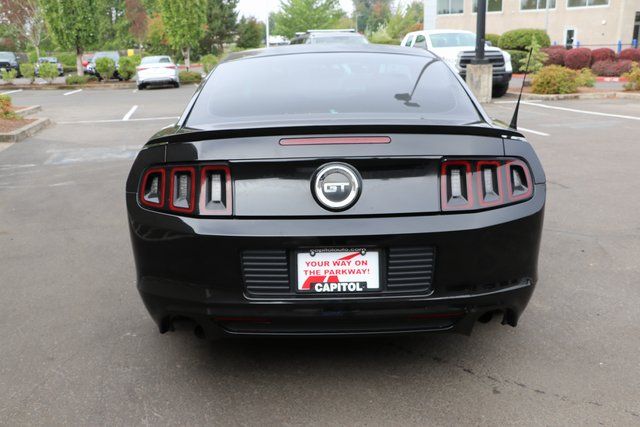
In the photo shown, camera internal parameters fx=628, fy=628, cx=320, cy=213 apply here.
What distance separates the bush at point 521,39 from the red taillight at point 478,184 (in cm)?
3098

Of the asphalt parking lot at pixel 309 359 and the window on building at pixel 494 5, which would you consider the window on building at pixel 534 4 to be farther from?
the asphalt parking lot at pixel 309 359

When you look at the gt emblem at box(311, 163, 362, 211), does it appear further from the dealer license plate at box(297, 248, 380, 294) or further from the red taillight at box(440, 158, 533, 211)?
the red taillight at box(440, 158, 533, 211)

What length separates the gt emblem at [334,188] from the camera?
8.46 feet

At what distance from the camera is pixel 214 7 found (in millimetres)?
53938

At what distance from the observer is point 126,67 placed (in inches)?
1158

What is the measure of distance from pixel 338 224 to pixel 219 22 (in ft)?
180

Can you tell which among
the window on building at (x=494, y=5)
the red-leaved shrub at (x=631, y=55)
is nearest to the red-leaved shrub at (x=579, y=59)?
the red-leaved shrub at (x=631, y=55)

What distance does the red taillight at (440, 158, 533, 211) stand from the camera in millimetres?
2658

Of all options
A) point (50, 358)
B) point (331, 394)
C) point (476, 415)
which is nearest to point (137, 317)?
point (50, 358)

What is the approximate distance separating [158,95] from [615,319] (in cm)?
2058

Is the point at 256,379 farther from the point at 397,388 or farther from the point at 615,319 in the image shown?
the point at 615,319

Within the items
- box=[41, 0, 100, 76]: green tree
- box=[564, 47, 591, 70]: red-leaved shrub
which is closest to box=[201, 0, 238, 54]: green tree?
box=[41, 0, 100, 76]: green tree

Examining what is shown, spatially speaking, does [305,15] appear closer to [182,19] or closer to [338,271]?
[182,19]

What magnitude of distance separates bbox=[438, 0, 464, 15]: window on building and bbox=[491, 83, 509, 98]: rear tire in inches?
1487
